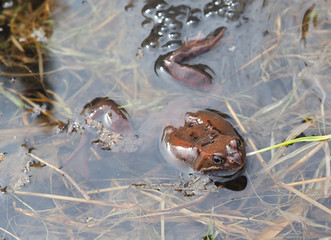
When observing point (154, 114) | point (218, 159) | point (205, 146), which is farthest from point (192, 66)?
point (218, 159)

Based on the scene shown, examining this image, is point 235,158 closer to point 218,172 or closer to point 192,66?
point 218,172

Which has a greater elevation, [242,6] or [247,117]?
[242,6]

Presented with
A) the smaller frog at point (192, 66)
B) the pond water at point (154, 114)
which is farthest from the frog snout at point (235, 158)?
the smaller frog at point (192, 66)

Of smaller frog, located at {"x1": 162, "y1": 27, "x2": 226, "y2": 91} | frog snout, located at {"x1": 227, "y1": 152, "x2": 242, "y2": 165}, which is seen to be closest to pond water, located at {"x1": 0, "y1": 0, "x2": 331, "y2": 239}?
smaller frog, located at {"x1": 162, "y1": 27, "x2": 226, "y2": 91}

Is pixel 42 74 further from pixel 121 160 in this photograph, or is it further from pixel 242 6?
pixel 242 6

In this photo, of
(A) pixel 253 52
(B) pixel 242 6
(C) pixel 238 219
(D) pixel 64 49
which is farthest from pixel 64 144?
(B) pixel 242 6

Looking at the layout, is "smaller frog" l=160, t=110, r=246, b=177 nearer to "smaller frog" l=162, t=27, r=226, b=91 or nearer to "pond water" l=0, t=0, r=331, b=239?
"pond water" l=0, t=0, r=331, b=239

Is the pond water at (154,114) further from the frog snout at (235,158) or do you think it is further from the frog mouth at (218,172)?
the frog snout at (235,158)
